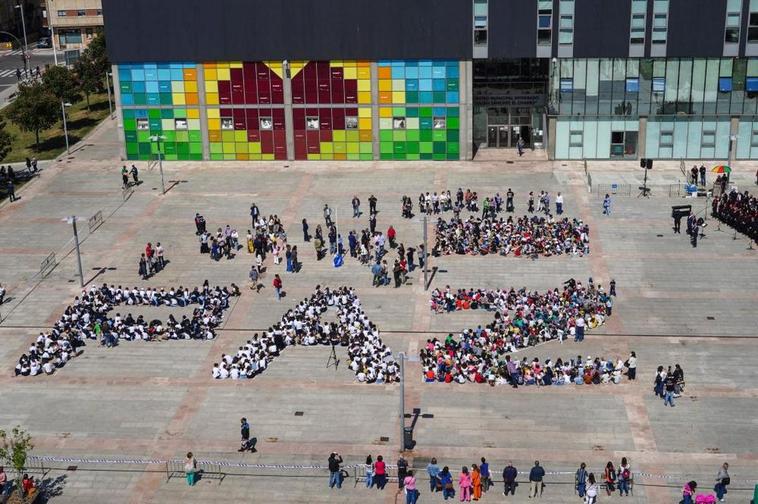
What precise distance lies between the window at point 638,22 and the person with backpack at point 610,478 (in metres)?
47.3

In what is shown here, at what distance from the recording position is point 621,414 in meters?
41.7

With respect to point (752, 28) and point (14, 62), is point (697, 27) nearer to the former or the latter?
point (752, 28)

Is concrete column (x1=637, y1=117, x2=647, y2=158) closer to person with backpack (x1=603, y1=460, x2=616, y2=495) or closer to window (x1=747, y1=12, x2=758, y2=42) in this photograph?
window (x1=747, y1=12, x2=758, y2=42)

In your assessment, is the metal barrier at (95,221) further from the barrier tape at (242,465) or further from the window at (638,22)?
the window at (638,22)

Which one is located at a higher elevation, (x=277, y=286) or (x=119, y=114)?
(x=119, y=114)

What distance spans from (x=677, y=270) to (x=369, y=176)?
90.7 feet

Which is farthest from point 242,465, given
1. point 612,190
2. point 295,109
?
point 295,109

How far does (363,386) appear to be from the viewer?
4462 centimetres

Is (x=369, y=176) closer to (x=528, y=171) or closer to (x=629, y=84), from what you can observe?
(x=528, y=171)

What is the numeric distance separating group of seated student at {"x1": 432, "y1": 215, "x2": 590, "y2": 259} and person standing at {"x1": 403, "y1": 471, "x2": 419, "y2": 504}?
25752 mm

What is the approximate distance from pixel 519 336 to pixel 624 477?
1257cm

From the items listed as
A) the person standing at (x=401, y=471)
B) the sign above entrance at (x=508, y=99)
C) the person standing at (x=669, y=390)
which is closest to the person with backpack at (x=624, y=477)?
the person standing at (x=669, y=390)

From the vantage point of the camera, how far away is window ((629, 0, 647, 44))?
75312mm

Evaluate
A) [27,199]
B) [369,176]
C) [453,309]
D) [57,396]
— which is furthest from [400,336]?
[27,199]
